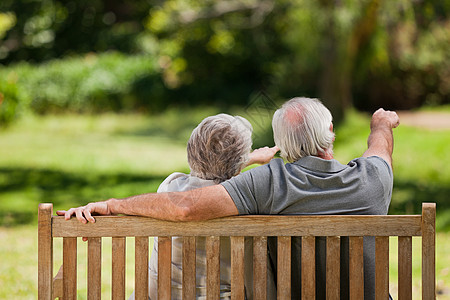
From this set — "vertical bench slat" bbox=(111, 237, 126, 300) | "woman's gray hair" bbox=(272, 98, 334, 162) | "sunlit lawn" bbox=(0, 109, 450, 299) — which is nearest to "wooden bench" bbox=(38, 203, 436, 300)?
"vertical bench slat" bbox=(111, 237, 126, 300)

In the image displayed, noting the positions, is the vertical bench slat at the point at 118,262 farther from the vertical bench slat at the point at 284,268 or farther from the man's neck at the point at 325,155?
the man's neck at the point at 325,155

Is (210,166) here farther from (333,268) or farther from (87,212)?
(333,268)

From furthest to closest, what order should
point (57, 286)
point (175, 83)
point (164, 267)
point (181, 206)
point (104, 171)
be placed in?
point (175, 83) → point (104, 171) → point (57, 286) → point (164, 267) → point (181, 206)

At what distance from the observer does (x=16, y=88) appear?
17.8m

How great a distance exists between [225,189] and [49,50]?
84.0 ft

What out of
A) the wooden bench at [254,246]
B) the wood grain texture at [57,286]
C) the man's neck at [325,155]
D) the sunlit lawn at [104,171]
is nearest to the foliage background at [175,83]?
the sunlit lawn at [104,171]

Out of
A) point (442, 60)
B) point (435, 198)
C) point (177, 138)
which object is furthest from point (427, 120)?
point (435, 198)

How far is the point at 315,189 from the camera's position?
90.6 inches

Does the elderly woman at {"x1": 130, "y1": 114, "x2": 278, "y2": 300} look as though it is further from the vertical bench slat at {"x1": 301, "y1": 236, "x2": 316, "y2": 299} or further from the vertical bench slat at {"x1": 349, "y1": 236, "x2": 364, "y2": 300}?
the vertical bench slat at {"x1": 349, "y1": 236, "x2": 364, "y2": 300}

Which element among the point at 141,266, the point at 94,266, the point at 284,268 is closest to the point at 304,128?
the point at 284,268

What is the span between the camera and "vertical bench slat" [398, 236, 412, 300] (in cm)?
229

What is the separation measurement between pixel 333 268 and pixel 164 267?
596mm

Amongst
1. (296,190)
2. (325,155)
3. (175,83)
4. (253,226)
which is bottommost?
(253,226)

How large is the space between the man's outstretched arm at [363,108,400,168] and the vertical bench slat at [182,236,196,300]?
75 cm
